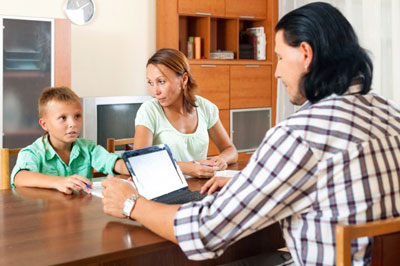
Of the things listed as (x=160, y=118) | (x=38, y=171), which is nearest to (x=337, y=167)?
(x=38, y=171)

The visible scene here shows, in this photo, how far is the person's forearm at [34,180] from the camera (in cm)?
195

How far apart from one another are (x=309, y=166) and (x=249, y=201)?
16 cm

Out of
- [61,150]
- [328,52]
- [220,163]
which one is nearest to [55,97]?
[61,150]

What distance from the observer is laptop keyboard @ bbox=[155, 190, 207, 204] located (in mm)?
1767

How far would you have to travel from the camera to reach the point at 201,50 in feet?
18.2

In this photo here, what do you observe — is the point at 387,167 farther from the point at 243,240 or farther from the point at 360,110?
the point at 243,240

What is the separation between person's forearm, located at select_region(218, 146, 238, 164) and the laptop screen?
68cm

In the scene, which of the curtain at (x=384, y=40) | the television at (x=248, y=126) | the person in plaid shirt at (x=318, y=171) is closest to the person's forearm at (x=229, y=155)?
the person in plaid shirt at (x=318, y=171)

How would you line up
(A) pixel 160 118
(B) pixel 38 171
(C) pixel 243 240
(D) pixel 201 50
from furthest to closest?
(D) pixel 201 50 → (A) pixel 160 118 → (B) pixel 38 171 → (C) pixel 243 240

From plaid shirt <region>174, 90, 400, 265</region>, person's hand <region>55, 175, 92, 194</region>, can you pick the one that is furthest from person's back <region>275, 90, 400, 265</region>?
person's hand <region>55, 175, 92, 194</region>

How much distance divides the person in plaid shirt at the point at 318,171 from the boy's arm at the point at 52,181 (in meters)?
0.59

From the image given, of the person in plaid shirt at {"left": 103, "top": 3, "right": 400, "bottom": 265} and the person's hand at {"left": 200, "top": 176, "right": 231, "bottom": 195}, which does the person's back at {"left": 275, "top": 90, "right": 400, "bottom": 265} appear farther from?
the person's hand at {"left": 200, "top": 176, "right": 231, "bottom": 195}

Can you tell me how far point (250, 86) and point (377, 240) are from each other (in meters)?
4.68

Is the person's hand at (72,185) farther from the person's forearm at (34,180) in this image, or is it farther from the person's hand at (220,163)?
the person's hand at (220,163)
